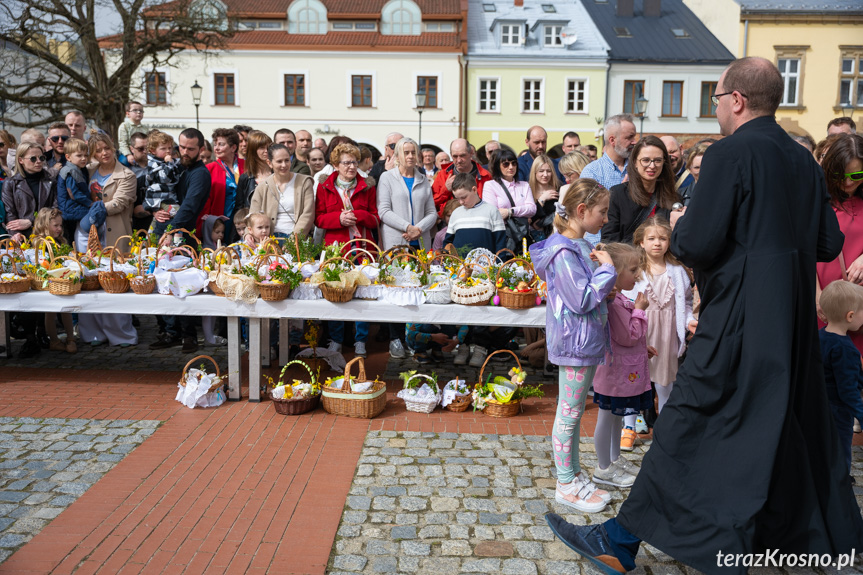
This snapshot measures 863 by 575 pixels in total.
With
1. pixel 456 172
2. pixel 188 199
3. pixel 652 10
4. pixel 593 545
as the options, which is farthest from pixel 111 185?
pixel 652 10

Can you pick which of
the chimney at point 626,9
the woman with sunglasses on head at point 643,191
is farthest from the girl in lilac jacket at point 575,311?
the chimney at point 626,9

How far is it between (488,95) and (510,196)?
2583cm

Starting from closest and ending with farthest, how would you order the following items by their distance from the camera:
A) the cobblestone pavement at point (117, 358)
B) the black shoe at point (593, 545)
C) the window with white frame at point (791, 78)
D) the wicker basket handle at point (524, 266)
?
the black shoe at point (593, 545) < the wicker basket handle at point (524, 266) < the cobblestone pavement at point (117, 358) < the window with white frame at point (791, 78)

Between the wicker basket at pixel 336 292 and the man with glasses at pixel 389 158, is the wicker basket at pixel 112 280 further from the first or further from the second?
the man with glasses at pixel 389 158

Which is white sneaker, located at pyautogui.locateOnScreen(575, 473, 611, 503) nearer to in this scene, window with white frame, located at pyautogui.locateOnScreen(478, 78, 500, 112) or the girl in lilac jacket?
the girl in lilac jacket

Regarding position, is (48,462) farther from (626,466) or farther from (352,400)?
(626,466)

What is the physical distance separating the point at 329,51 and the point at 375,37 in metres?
2.29

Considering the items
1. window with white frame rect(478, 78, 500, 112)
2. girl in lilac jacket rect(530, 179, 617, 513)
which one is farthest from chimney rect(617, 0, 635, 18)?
girl in lilac jacket rect(530, 179, 617, 513)

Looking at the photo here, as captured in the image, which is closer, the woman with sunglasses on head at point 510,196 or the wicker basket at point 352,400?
the wicker basket at point 352,400

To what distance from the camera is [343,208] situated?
7.26 m

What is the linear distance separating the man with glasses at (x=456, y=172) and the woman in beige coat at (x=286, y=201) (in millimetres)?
1538

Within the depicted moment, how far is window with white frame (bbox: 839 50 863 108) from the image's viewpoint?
33094 millimetres

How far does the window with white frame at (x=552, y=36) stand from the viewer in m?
33.0

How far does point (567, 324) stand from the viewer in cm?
409
